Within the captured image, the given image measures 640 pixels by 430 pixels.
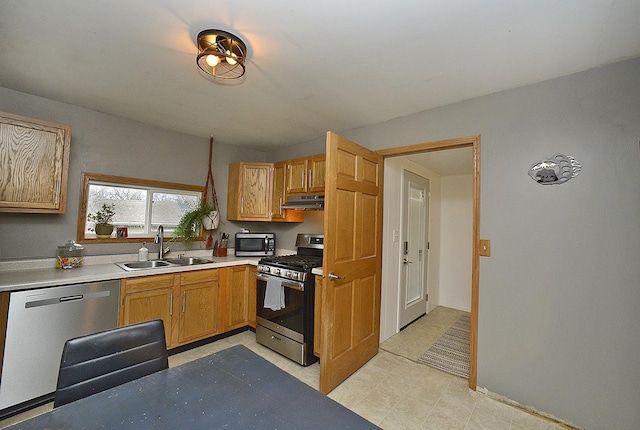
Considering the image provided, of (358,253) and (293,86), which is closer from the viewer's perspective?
(293,86)

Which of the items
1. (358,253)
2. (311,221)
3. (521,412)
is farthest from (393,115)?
(521,412)

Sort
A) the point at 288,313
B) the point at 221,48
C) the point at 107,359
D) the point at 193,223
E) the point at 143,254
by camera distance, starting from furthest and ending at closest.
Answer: the point at 193,223
the point at 143,254
the point at 288,313
the point at 221,48
the point at 107,359

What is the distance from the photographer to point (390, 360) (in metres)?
2.80

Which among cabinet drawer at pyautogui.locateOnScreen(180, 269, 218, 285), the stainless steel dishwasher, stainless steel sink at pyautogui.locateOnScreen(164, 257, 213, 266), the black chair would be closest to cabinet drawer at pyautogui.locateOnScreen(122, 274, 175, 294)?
cabinet drawer at pyautogui.locateOnScreen(180, 269, 218, 285)

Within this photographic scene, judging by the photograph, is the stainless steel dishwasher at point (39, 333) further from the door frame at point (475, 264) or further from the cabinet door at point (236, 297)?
the door frame at point (475, 264)

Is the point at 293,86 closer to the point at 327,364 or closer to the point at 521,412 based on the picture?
the point at 327,364

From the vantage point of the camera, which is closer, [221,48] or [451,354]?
[221,48]

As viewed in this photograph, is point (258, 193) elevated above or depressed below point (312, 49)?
below

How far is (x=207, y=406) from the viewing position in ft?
3.10

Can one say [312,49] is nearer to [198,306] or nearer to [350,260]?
[350,260]

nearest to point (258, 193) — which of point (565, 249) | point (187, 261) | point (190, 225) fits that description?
point (190, 225)

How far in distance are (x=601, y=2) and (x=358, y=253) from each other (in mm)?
2092

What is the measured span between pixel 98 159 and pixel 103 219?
62 cm

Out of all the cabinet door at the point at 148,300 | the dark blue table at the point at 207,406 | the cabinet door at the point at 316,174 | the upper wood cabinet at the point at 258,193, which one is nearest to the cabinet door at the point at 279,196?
the upper wood cabinet at the point at 258,193
